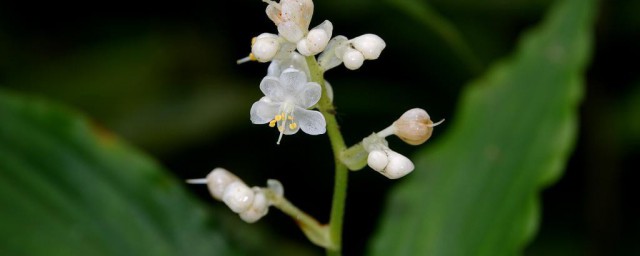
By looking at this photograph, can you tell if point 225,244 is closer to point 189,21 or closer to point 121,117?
point 121,117

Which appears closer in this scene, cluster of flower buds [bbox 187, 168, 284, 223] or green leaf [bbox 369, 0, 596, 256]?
cluster of flower buds [bbox 187, 168, 284, 223]

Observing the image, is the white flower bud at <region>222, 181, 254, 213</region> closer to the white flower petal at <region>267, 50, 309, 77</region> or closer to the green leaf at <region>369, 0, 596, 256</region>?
the white flower petal at <region>267, 50, 309, 77</region>

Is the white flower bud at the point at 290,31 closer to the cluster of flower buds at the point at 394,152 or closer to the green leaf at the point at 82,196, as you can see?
the cluster of flower buds at the point at 394,152

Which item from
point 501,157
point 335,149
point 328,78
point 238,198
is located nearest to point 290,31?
point 335,149

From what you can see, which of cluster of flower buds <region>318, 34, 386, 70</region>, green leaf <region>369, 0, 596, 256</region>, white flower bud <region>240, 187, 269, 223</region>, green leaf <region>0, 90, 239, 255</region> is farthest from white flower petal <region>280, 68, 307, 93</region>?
green leaf <region>0, 90, 239, 255</region>

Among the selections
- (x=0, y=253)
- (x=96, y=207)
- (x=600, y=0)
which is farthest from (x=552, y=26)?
(x=0, y=253)

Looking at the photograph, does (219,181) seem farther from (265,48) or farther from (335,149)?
(265,48)
